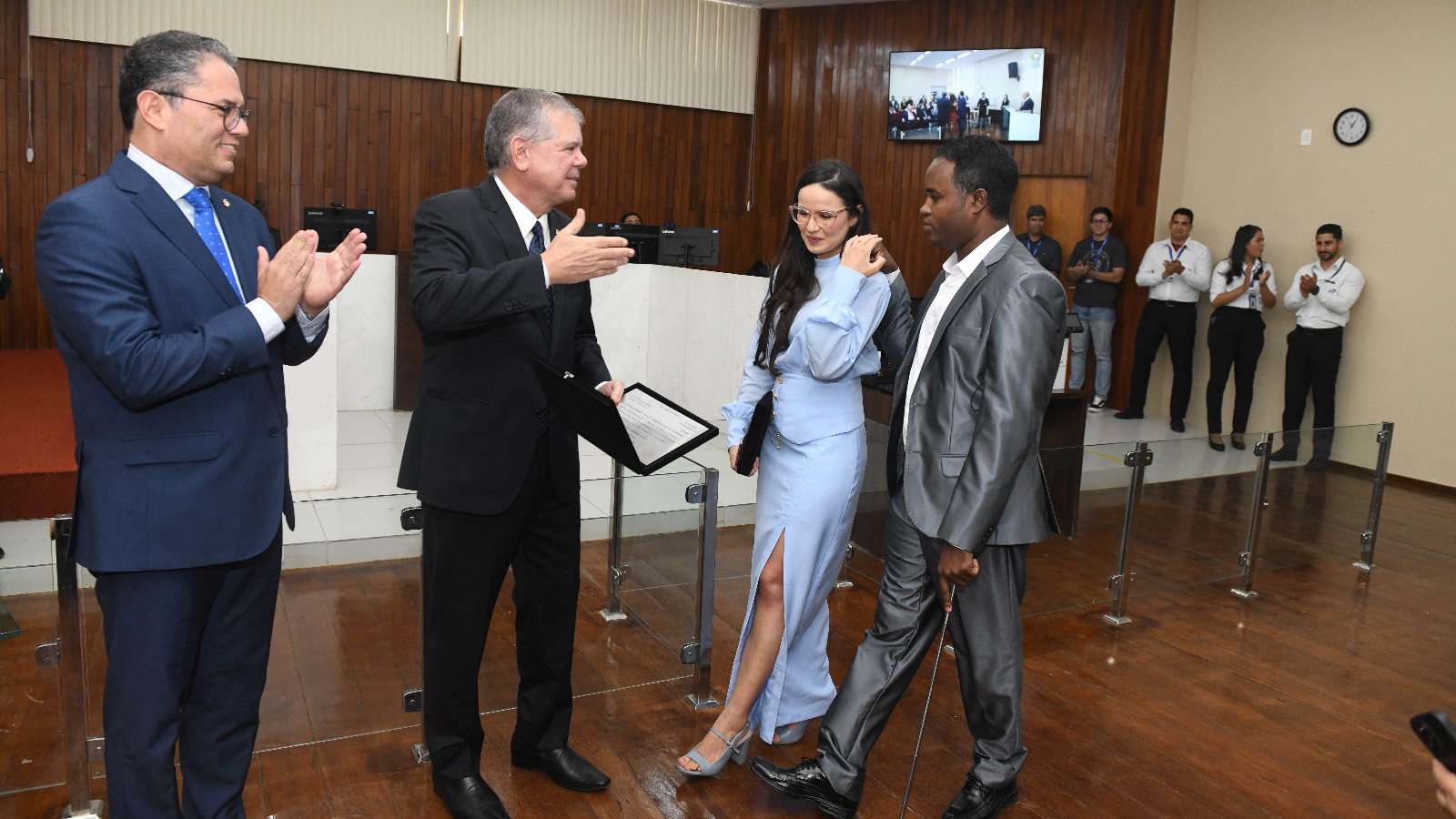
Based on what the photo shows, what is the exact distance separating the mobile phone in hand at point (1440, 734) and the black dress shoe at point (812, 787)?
1.44 m

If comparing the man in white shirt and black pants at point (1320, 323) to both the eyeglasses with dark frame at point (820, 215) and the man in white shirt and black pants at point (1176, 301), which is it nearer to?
the man in white shirt and black pants at point (1176, 301)

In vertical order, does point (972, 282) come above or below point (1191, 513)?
above

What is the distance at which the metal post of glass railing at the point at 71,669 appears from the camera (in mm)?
2324

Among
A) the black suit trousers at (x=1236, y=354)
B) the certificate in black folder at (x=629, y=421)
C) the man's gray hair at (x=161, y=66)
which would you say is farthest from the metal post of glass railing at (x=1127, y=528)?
the black suit trousers at (x=1236, y=354)

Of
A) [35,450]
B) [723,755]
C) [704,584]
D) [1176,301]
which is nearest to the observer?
[723,755]

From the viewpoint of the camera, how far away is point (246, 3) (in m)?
8.84

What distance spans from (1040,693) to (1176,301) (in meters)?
6.04

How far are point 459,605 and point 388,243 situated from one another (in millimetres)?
8056

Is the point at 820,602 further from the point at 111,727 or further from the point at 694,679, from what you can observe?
the point at 111,727

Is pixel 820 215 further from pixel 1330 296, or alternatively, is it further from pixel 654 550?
pixel 1330 296

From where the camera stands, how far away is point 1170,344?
867 centimetres

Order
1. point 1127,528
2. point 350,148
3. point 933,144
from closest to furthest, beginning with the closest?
point 1127,528 < point 350,148 < point 933,144

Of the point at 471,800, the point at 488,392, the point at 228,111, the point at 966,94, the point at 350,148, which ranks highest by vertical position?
the point at 966,94

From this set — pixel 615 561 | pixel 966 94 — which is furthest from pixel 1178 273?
pixel 615 561
